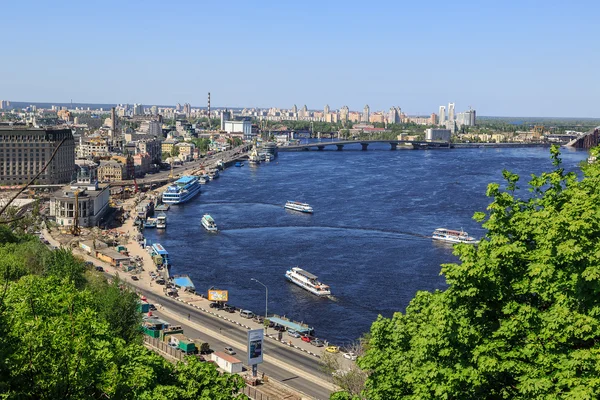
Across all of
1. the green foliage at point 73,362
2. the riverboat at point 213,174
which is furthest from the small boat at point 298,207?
the green foliage at point 73,362

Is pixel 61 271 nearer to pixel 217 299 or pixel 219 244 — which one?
pixel 217 299

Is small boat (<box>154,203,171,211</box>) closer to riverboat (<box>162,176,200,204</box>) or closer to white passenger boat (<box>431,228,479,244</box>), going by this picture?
riverboat (<box>162,176,200,204</box>)

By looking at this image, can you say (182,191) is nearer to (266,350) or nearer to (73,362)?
(266,350)

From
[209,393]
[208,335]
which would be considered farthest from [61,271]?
[209,393]

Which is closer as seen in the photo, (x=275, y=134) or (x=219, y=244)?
(x=219, y=244)

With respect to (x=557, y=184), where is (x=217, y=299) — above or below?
below

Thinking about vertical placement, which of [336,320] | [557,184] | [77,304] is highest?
[557,184]

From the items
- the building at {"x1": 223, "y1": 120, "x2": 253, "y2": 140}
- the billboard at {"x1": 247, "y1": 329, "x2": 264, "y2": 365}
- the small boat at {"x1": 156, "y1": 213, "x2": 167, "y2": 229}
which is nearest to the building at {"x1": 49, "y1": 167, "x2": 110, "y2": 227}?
the small boat at {"x1": 156, "y1": 213, "x2": 167, "y2": 229}
